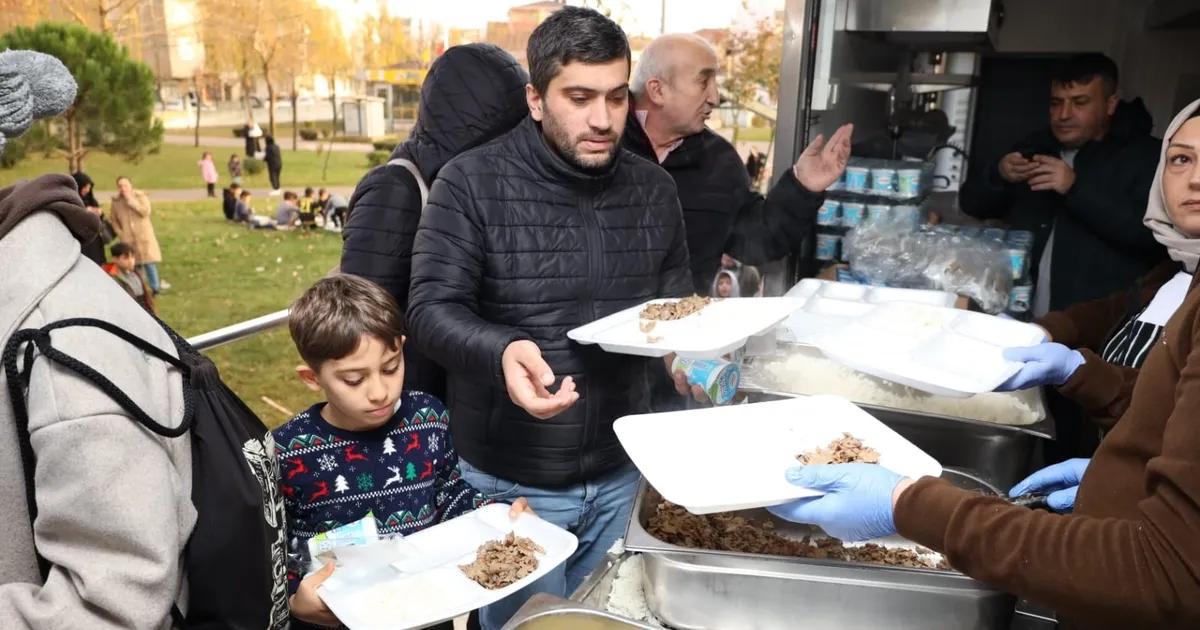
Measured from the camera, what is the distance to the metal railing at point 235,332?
1867 mm

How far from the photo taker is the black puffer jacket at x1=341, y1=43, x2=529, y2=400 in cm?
179

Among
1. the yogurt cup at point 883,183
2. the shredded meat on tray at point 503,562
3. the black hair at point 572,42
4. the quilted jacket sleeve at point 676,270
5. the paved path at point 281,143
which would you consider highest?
the black hair at point 572,42

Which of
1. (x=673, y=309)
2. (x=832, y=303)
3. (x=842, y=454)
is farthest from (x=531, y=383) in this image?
(x=832, y=303)

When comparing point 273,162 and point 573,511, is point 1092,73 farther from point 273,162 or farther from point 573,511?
point 273,162

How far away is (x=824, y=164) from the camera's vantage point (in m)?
2.39

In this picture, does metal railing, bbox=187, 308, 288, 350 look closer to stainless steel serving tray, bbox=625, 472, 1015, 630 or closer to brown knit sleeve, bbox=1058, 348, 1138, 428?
stainless steel serving tray, bbox=625, 472, 1015, 630

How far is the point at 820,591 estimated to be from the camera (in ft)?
3.43

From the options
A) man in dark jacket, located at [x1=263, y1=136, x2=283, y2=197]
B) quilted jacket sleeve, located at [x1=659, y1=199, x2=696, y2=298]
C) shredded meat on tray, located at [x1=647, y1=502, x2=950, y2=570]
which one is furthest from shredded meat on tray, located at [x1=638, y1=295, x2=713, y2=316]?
man in dark jacket, located at [x1=263, y1=136, x2=283, y2=197]

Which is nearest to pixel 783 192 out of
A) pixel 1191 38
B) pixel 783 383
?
pixel 783 383

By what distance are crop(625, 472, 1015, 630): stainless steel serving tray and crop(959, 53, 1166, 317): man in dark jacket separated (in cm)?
197

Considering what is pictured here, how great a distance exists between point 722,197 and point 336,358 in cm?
146

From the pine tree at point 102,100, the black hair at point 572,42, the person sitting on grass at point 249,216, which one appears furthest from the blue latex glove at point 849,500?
the person sitting on grass at point 249,216

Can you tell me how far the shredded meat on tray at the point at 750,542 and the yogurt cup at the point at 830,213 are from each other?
6.09ft

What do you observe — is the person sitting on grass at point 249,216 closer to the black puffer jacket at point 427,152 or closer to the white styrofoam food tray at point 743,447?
the black puffer jacket at point 427,152
